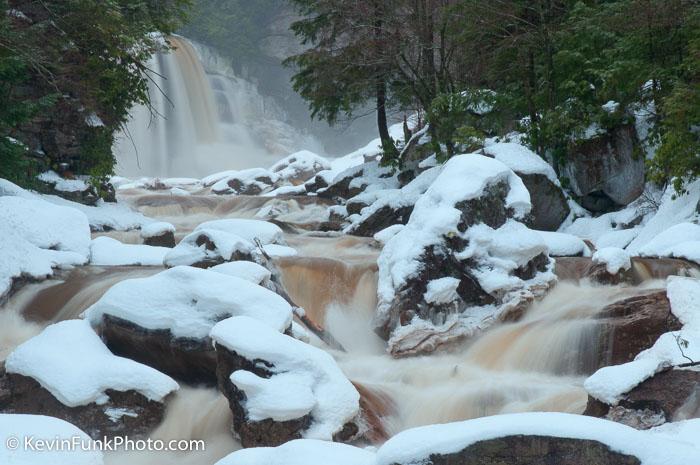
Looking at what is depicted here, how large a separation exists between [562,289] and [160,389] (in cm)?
487

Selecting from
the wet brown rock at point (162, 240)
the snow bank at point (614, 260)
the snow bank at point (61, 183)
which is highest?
the snow bank at point (61, 183)

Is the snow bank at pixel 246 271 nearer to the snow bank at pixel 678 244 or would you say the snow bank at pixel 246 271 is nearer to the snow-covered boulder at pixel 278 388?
the snow-covered boulder at pixel 278 388

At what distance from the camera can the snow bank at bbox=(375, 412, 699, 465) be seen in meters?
3.16

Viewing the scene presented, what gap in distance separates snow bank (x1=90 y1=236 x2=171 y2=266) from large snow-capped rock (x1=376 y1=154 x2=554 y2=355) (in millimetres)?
3094

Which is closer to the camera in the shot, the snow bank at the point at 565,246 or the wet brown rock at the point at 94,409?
the wet brown rock at the point at 94,409

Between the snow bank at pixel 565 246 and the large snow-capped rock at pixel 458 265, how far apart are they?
119cm

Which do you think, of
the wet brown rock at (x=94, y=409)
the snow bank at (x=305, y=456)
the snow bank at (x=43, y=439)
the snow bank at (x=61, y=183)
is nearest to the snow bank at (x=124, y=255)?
the wet brown rock at (x=94, y=409)

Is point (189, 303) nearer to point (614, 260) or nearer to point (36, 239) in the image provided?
point (36, 239)

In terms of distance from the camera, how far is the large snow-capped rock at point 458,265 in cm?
812

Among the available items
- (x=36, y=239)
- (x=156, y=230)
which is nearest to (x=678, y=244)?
(x=156, y=230)

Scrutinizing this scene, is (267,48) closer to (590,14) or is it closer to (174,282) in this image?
(590,14)

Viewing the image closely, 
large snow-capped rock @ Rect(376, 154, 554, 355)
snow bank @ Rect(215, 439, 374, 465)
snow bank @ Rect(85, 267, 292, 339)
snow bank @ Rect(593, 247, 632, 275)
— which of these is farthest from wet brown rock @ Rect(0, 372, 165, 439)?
snow bank @ Rect(593, 247, 632, 275)

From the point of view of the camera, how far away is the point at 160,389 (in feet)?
19.9

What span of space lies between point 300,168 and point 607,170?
52.9ft
